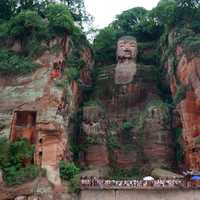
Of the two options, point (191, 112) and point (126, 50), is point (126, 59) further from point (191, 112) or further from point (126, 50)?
point (191, 112)

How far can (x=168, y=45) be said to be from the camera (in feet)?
114

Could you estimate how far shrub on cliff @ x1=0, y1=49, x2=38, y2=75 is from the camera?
2892cm

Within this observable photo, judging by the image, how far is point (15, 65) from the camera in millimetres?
29172

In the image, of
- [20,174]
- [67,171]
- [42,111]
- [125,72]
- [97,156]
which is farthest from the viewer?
[125,72]

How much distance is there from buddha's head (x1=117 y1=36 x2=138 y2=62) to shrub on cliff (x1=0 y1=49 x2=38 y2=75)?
969cm

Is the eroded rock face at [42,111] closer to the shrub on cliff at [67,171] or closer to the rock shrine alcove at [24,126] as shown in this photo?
the rock shrine alcove at [24,126]

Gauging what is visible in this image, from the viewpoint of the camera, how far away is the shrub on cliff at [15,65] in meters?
28.9

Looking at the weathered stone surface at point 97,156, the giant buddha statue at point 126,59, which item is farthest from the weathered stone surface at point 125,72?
the weathered stone surface at point 97,156

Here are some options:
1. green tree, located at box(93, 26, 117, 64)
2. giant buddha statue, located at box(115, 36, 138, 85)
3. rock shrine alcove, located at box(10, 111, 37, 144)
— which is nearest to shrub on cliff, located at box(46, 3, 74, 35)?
giant buddha statue, located at box(115, 36, 138, 85)

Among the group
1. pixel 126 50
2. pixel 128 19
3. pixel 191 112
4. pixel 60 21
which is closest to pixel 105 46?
pixel 126 50

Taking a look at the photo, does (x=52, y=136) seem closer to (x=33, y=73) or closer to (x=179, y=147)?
(x=33, y=73)

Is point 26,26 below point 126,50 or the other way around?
the other way around

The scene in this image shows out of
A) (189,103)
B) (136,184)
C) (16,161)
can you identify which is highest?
(189,103)

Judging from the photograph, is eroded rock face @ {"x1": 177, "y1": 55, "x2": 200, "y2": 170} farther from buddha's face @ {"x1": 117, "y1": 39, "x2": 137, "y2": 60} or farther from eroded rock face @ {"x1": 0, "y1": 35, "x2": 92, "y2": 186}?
eroded rock face @ {"x1": 0, "y1": 35, "x2": 92, "y2": 186}
